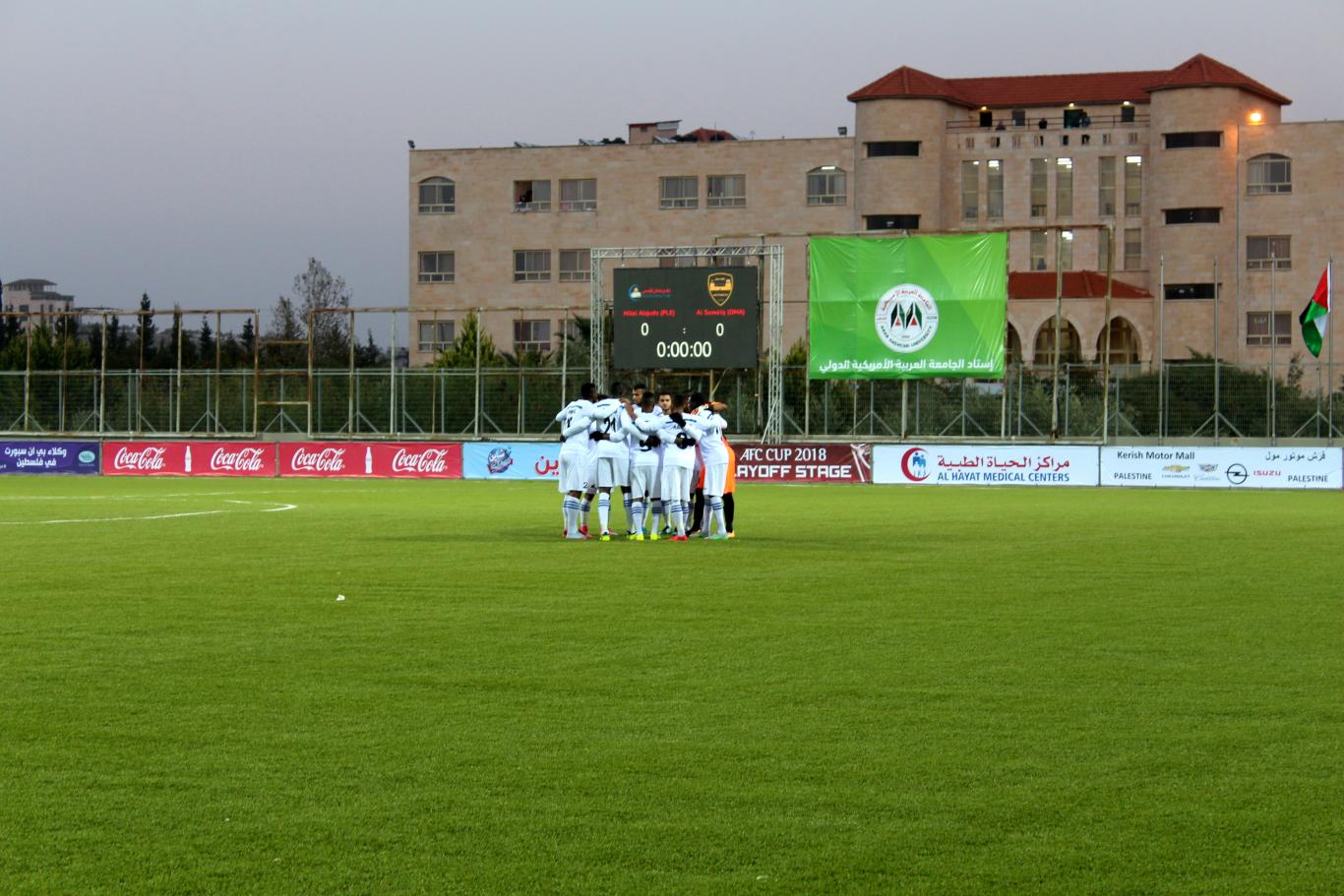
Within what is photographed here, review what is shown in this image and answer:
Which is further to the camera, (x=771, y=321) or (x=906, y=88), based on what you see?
(x=906, y=88)

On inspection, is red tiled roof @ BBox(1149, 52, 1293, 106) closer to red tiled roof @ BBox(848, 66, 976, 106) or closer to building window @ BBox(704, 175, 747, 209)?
red tiled roof @ BBox(848, 66, 976, 106)

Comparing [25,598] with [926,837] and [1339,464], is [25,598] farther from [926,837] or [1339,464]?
[1339,464]

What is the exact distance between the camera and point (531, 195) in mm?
91750

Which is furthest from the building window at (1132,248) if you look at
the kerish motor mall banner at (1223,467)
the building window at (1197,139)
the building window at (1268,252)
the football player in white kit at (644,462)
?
the football player in white kit at (644,462)

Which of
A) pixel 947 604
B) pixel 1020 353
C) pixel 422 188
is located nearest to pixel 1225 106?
pixel 1020 353

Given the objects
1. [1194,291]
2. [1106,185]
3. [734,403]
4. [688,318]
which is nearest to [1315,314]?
[734,403]

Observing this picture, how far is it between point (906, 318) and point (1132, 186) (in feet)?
149

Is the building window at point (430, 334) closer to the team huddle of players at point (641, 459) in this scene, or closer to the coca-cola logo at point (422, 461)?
the coca-cola logo at point (422, 461)

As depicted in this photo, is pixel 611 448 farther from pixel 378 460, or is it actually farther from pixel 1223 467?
pixel 378 460

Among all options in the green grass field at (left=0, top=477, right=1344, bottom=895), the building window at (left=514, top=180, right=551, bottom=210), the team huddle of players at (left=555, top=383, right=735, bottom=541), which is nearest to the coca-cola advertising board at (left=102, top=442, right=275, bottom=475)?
the team huddle of players at (left=555, top=383, right=735, bottom=541)

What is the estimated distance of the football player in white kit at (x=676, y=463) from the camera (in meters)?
22.8

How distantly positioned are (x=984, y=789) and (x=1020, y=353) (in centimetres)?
7284

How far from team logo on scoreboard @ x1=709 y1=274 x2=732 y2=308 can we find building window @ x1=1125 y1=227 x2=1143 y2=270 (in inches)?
1836

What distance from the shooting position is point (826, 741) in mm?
8469
